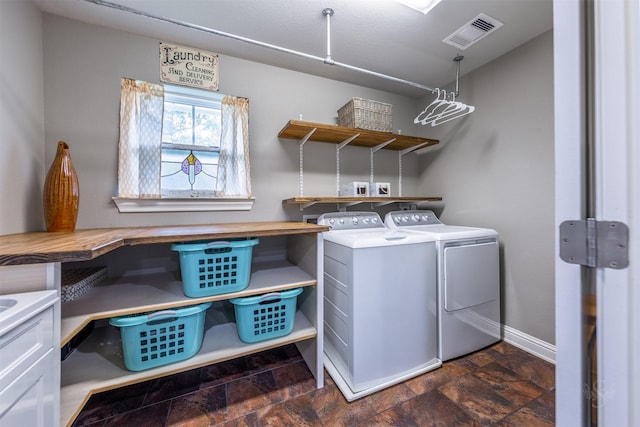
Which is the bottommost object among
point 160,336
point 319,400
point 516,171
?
point 319,400

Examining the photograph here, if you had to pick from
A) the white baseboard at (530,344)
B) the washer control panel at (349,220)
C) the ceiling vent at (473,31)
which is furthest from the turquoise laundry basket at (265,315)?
the ceiling vent at (473,31)

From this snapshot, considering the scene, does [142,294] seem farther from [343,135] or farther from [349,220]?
[343,135]

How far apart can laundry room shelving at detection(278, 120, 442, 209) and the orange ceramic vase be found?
1427 millimetres

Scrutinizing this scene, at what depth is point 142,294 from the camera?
1.39 m

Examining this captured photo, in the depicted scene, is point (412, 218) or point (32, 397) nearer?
point (32, 397)

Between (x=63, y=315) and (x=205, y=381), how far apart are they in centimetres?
98

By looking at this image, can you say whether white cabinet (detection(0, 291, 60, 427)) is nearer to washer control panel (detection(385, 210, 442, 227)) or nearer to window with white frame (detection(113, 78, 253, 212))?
window with white frame (detection(113, 78, 253, 212))

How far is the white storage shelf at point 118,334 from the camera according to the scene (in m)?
1.15

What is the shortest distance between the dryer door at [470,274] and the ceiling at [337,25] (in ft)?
5.27

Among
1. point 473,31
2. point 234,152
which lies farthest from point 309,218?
point 473,31

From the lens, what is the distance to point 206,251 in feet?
4.55

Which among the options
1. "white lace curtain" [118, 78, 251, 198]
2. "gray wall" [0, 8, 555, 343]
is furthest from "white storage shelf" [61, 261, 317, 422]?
"white lace curtain" [118, 78, 251, 198]

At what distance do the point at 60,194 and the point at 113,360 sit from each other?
3.34 feet

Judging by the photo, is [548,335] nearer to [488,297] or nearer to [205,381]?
[488,297]
